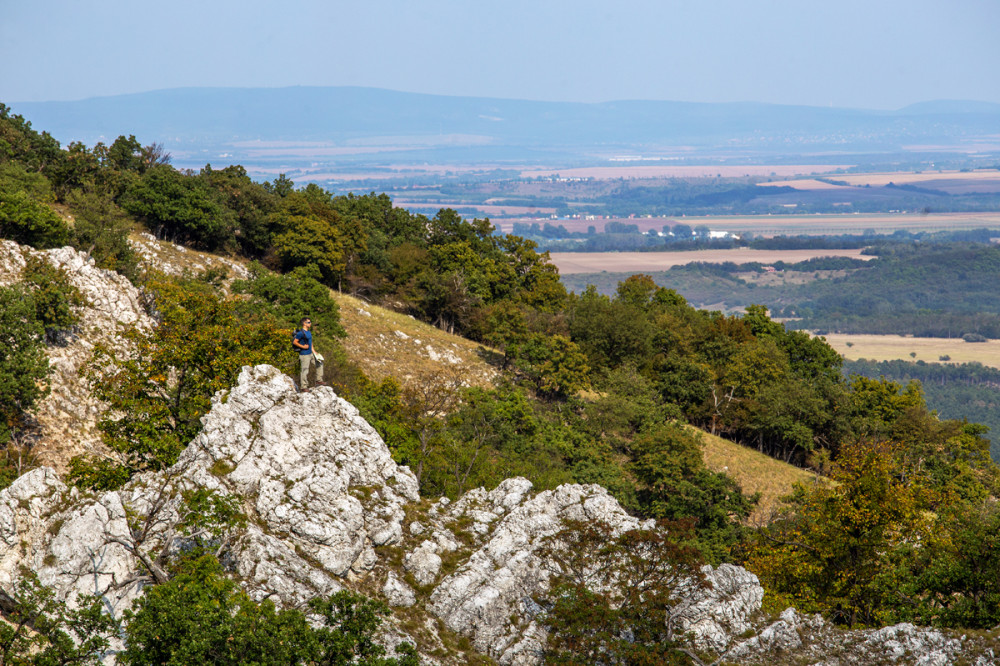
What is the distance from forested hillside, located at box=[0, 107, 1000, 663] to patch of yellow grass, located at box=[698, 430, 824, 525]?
299 centimetres

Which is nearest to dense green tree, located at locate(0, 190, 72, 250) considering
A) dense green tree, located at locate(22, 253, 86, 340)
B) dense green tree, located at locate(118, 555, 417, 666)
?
dense green tree, located at locate(22, 253, 86, 340)

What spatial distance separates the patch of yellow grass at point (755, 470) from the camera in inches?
2482

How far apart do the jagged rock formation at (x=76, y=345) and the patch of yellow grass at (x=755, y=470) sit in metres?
45.1

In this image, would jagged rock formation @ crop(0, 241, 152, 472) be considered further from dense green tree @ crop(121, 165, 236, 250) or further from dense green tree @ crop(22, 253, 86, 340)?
dense green tree @ crop(121, 165, 236, 250)

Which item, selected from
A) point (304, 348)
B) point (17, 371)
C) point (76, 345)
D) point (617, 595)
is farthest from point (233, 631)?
point (76, 345)

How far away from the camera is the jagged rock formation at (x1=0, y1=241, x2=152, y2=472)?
111ft

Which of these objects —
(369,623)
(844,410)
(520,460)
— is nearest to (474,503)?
(369,623)

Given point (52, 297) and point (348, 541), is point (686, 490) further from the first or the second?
point (52, 297)

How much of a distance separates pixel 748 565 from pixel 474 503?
626 inches

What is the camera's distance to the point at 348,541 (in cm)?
2156

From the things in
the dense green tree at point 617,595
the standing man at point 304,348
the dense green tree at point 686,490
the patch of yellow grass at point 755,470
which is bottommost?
the patch of yellow grass at point 755,470

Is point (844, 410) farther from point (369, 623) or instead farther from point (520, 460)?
point (369, 623)

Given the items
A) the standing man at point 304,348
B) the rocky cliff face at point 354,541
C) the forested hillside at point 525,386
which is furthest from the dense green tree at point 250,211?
the rocky cliff face at point 354,541

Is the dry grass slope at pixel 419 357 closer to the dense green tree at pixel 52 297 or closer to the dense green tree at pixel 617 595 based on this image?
the dense green tree at pixel 52 297
